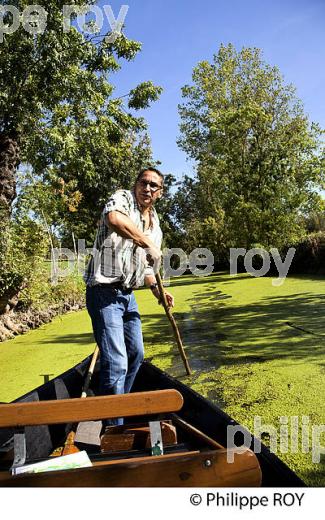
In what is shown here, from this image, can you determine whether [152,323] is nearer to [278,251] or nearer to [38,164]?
[38,164]

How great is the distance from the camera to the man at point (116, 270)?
6.57 ft

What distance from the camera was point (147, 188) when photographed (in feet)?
7.34

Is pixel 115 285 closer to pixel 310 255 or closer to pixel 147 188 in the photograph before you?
pixel 147 188

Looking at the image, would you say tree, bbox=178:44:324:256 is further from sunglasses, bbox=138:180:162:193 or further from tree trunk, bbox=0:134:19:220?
sunglasses, bbox=138:180:162:193

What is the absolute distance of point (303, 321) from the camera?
217 inches

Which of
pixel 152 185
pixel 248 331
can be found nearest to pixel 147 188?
pixel 152 185

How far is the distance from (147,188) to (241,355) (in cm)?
260

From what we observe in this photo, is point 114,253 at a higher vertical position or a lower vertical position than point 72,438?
higher

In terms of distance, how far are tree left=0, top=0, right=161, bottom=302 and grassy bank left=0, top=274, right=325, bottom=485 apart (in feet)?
7.03

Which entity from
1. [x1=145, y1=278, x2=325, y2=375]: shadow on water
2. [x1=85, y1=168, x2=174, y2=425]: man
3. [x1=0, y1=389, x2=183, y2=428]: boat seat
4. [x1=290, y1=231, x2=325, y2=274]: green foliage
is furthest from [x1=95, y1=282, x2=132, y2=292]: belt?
[x1=290, y1=231, x2=325, y2=274]: green foliage

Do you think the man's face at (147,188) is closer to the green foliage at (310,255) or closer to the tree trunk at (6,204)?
the tree trunk at (6,204)

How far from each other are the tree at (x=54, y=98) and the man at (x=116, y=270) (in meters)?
4.93

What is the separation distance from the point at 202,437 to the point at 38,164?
25.2 ft
